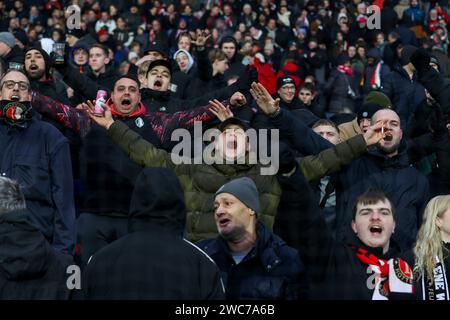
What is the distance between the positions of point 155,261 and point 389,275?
161 cm

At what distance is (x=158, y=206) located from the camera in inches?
179

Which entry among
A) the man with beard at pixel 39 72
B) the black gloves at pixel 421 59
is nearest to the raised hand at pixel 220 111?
the black gloves at pixel 421 59

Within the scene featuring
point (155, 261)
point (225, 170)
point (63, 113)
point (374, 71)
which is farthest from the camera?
point (374, 71)

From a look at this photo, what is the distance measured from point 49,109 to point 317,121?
2220 millimetres

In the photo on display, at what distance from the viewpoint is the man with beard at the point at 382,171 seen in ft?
23.3

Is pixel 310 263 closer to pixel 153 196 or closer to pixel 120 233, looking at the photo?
pixel 153 196

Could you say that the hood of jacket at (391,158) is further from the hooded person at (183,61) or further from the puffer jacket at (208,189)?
the hooded person at (183,61)

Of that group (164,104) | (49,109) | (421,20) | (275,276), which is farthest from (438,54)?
(275,276)

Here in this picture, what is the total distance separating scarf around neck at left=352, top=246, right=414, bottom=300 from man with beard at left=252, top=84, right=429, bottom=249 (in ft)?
4.74

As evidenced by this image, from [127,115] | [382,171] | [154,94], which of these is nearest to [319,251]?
[382,171]

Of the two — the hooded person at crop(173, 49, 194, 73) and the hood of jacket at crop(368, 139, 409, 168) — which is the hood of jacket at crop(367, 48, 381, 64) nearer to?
the hooded person at crop(173, 49, 194, 73)

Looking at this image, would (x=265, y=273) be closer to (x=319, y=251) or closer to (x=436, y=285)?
(x=319, y=251)

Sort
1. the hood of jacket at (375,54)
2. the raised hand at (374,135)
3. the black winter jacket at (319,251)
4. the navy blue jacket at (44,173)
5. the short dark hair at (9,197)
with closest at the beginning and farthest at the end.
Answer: the black winter jacket at (319,251), the short dark hair at (9,197), the raised hand at (374,135), the navy blue jacket at (44,173), the hood of jacket at (375,54)

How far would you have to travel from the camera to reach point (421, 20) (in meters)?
19.3
